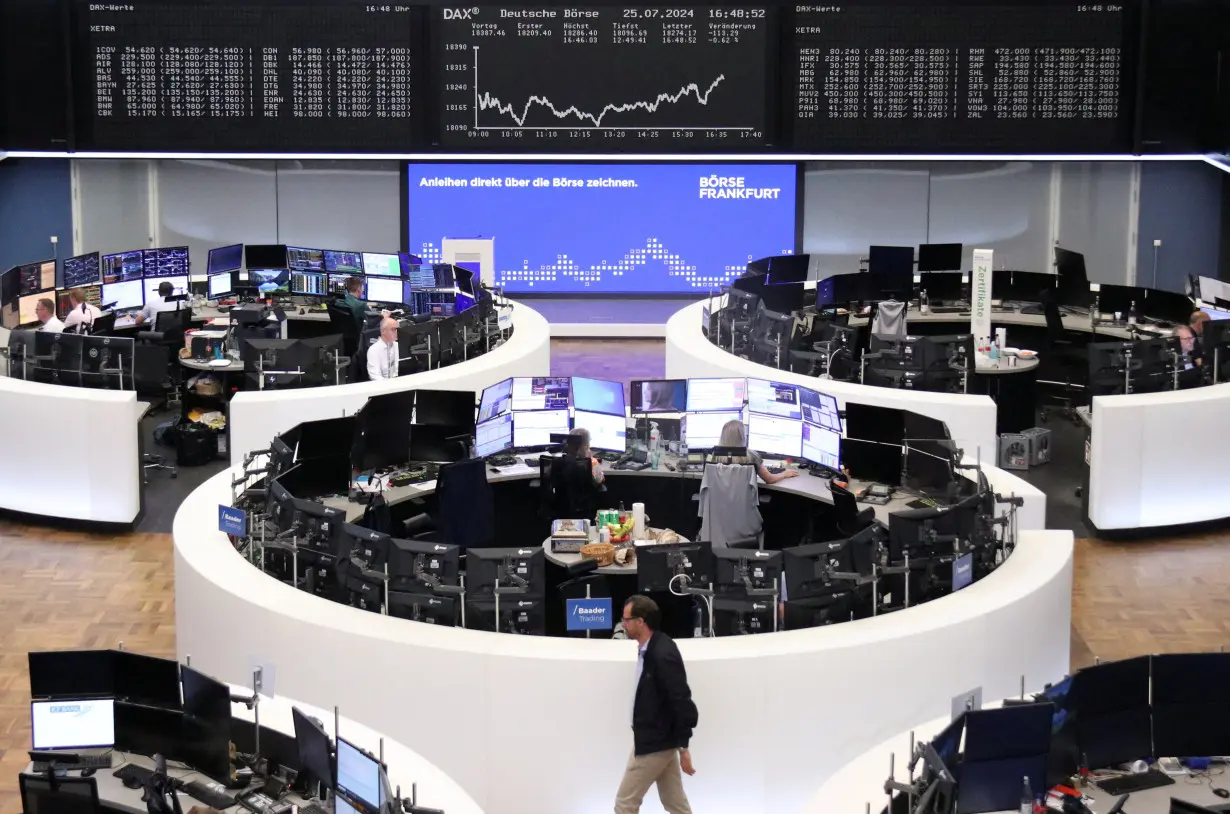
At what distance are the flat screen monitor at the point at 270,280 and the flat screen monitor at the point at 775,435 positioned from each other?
22.0ft

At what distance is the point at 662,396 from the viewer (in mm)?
10203

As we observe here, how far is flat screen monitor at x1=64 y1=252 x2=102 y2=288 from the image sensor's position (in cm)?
1410

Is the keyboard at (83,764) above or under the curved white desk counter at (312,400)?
under

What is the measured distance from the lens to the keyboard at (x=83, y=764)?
6.39 metres

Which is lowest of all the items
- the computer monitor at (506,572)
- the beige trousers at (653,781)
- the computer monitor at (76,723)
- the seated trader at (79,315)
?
the beige trousers at (653,781)

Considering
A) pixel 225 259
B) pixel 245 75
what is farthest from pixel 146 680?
pixel 245 75

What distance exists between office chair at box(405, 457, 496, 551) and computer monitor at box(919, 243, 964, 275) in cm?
715

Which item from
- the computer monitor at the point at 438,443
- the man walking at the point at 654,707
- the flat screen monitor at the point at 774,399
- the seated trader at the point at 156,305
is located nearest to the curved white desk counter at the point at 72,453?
the computer monitor at the point at 438,443

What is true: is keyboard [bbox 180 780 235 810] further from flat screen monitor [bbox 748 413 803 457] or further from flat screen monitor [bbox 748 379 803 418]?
flat screen monitor [bbox 748 379 803 418]

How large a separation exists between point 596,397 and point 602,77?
6.22 metres

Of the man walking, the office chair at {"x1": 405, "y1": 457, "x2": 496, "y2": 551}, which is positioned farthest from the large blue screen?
the man walking

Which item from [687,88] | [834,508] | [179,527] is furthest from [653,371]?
[179,527]

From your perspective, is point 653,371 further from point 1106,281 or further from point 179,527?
point 179,527

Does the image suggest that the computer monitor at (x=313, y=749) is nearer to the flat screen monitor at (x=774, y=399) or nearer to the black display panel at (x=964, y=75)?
the flat screen monitor at (x=774, y=399)
